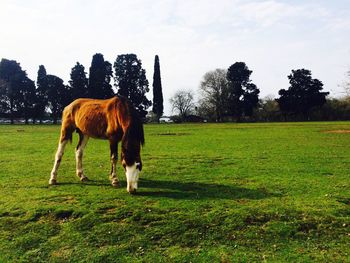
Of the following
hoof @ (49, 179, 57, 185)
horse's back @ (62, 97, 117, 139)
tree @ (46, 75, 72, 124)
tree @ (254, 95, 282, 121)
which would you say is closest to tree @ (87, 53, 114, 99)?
tree @ (46, 75, 72, 124)

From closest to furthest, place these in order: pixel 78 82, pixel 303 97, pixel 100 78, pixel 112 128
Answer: pixel 112 128
pixel 100 78
pixel 78 82
pixel 303 97

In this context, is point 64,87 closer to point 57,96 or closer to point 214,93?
point 57,96

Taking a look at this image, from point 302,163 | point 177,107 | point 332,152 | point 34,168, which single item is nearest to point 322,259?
point 302,163

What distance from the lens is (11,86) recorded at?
73.3 meters

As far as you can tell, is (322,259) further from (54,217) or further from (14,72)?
(14,72)

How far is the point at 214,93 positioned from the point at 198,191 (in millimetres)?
77196

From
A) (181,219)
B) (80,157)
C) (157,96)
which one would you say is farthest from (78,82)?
(181,219)

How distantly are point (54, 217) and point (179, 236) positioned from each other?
2693 millimetres

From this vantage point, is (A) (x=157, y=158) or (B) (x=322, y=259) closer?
(B) (x=322, y=259)

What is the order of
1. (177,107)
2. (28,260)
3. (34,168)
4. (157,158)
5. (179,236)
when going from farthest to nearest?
(177,107) → (157,158) → (34,168) → (179,236) → (28,260)

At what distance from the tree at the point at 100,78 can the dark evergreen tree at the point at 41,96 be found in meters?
9.69

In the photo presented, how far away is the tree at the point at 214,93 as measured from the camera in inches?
3302

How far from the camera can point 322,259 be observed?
568 centimetres

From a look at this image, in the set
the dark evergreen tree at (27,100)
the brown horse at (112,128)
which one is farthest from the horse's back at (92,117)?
the dark evergreen tree at (27,100)
